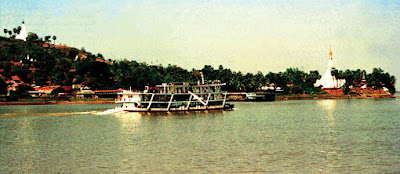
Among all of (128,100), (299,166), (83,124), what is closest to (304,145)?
(299,166)

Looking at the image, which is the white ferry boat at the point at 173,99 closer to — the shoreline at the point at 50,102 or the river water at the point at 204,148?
the river water at the point at 204,148

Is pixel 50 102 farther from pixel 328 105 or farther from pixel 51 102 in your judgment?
pixel 328 105

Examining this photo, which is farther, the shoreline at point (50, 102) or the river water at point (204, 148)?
the shoreline at point (50, 102)

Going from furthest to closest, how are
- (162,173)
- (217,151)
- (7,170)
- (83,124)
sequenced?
(83,124)
(217,151)
(7,170)
(162,173)

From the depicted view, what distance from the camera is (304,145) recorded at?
49.4 m

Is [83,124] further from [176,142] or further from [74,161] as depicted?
[74,161]

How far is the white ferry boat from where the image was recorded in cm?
10175

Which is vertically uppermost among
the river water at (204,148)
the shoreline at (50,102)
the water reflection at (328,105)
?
the shoreline at (50,102)

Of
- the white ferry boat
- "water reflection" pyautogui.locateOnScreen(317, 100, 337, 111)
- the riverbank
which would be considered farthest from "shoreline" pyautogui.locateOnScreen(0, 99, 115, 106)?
"water reflection" pyautogui.locateOnScreen(317, 100, 337, 111)

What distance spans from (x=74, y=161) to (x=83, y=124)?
39.3 meters

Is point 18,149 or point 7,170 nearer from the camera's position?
point 7,170

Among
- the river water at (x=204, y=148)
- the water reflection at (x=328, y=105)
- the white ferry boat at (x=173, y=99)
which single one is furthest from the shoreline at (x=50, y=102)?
the river water at (x=204, y=148)

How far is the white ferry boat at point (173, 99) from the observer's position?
10175 centimetres

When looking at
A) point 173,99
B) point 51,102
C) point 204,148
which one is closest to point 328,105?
point 173,99
